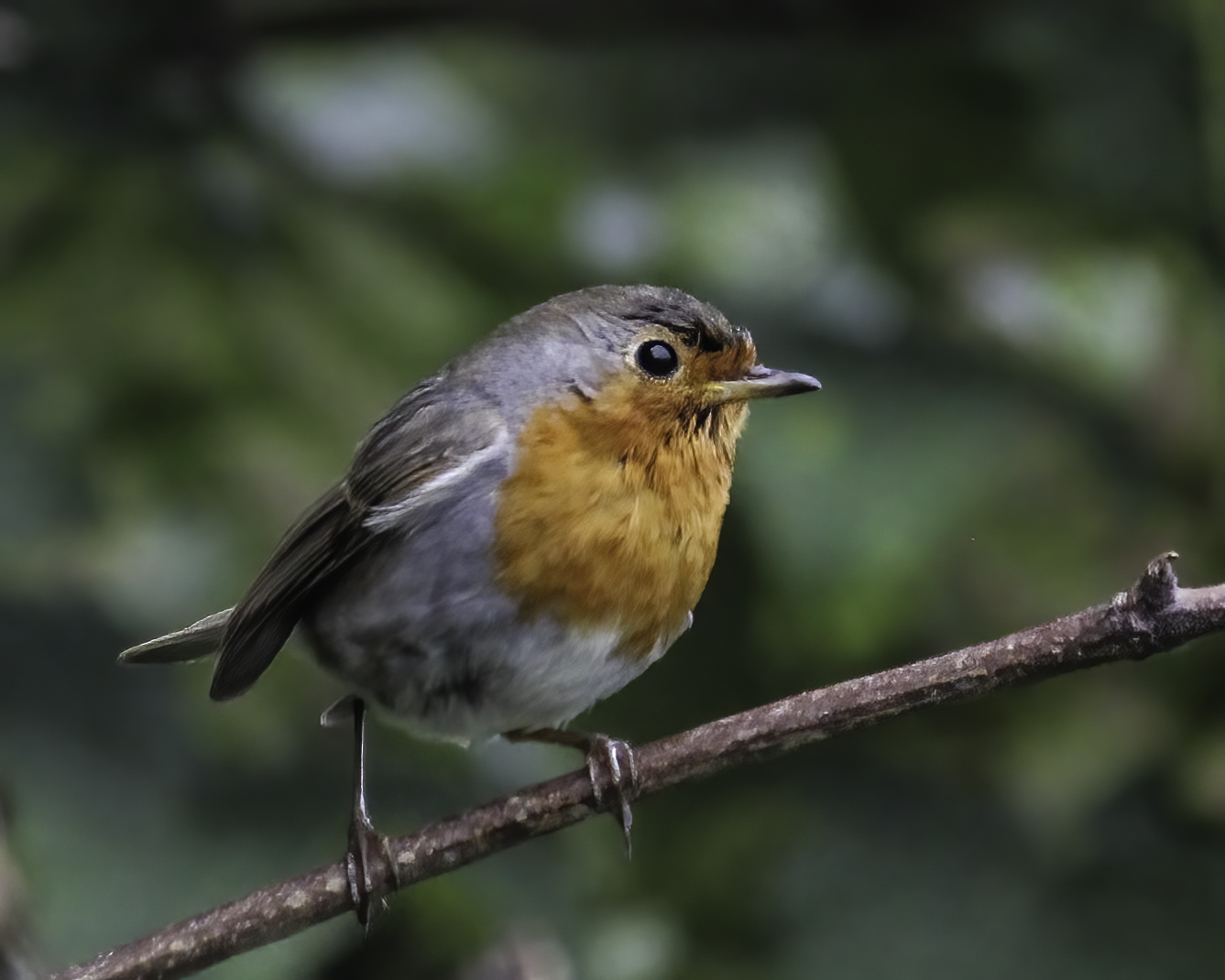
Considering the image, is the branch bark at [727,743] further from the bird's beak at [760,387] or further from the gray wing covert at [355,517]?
the bird's beak at [760,387]

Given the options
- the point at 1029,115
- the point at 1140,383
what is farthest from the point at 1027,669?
the point at 1029,115

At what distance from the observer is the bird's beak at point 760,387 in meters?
2.80

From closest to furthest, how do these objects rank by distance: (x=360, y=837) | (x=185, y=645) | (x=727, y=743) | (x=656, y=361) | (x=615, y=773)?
(x=727, y=743) < (x=615, y=773) < (x=360, y=837) < (x=656, y=361) < (x=185, y=645)

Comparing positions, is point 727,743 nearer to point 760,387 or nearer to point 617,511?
point 617,511

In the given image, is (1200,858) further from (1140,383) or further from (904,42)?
(904,42)

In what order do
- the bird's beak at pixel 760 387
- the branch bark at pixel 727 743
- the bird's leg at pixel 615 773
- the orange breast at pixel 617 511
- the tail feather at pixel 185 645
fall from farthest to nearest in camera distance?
the tail feather at pixel 185 645, the bird's beak at pixel 760 387, the orange breast at pixel 617 511, the bird's leg at pixel 615 773, the branch bark at pixel 727 743

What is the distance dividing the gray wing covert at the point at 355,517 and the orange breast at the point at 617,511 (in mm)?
144

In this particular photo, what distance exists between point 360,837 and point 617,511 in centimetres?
73

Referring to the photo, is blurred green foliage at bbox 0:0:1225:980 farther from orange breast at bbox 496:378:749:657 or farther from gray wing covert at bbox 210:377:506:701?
orange breast at bbox 496:378:749:657

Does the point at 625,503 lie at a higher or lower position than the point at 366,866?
higher

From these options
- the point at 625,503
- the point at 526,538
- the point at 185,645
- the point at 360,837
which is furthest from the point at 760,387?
the point at 185,645

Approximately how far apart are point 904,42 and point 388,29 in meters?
1.25

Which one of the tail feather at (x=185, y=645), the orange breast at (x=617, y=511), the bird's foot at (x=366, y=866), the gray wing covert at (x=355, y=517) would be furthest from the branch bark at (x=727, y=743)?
the tail feather at (x=185, y=645)

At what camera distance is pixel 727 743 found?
2.26 metres
